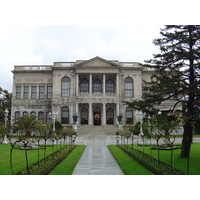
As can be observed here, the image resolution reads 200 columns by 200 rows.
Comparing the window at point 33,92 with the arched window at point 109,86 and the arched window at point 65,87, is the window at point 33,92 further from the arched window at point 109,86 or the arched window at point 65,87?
the arched window at point 109,86

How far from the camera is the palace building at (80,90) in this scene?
45.7 m

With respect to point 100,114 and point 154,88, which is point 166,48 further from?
point 100,114

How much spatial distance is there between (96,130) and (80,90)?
11.3 m

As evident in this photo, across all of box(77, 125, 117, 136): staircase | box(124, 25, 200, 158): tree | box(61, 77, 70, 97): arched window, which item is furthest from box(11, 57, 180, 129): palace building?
box(124, 25, 200, 158): tree

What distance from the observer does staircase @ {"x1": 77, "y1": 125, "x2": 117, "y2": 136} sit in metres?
40.4

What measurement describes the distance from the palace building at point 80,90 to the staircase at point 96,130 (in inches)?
99.7

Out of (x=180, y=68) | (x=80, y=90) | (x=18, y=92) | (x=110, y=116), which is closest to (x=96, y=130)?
(x=110, y=116)

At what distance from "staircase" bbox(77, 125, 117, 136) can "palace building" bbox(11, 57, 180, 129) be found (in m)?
2.53

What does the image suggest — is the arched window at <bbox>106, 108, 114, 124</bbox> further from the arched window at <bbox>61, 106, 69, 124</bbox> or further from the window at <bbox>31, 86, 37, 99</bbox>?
the window at <bbox>31, 86, 37, 99</bbox>

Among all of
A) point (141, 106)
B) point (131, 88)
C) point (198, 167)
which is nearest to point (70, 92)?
point (131, 88)

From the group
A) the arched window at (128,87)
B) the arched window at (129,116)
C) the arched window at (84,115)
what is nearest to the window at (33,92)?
the arched window at (84,115)

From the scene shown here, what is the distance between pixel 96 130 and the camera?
136 ft

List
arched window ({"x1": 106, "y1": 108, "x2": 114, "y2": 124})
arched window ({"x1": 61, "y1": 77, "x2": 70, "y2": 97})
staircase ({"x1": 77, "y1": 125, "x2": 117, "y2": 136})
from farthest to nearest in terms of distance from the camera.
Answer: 1. arched window ({"x1": 106, "y1": 108, "x2": 114, "y2": 124})
2. arched window ({"x1": 61, "y1": 77, "x2": 70, "y2": 97})
3. staircase ({"x1": 77, "y1": 125, "x2": 117, "y2": 136})

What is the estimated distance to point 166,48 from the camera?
14242 millimetres
